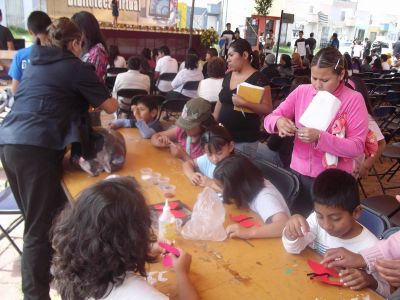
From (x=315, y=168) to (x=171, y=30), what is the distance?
10749 mm

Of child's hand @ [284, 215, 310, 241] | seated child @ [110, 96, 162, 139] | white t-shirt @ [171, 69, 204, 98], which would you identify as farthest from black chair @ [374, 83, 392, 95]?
child's hand @ [284, 215, 310, 241]

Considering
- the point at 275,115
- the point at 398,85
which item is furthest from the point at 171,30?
the point at 275,115

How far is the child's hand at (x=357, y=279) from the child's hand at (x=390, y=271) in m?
0.07

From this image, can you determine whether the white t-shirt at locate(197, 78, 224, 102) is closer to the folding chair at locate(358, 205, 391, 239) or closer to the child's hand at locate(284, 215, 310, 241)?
the folding chair at locate(358, 205, 391, 239)

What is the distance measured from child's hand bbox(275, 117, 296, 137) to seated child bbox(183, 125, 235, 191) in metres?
0.33

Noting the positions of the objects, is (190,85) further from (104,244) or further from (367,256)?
(104,244)

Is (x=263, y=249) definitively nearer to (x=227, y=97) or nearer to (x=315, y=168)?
(x=315, y=168)

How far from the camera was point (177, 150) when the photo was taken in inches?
100

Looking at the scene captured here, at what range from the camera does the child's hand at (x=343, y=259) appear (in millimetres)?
1322

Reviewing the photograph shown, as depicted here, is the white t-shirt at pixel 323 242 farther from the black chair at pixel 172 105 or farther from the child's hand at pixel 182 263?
the black chair at pixel 172 105

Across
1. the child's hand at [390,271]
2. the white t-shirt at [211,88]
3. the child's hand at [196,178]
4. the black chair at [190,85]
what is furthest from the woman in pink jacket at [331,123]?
the black chair at [190,85]

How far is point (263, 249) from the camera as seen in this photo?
147cm

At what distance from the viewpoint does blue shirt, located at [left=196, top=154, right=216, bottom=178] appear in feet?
7.39

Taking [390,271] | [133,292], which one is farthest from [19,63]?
[390,271]
